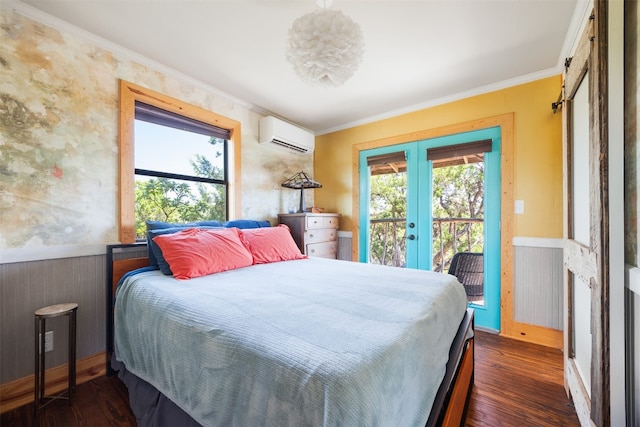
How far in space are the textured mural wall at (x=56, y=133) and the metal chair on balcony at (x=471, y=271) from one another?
317cm

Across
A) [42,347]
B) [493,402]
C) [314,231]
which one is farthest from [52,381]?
[493,402]

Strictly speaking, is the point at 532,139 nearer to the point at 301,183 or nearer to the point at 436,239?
the point at 436,239

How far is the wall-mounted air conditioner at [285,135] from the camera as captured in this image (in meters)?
3.17

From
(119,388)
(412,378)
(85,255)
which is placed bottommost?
(119,388)

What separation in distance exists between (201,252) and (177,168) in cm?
119

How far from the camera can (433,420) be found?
93 cm

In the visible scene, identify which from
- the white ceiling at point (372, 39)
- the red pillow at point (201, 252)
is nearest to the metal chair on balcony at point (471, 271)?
the white ceiling at point (372, 39)

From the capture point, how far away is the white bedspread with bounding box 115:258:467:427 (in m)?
0.69

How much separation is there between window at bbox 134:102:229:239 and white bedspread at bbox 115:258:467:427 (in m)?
0.98

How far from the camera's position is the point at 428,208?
3018 millimetres

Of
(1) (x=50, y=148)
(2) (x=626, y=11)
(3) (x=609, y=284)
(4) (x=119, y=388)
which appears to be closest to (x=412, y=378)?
(3) (x=609, y=284)

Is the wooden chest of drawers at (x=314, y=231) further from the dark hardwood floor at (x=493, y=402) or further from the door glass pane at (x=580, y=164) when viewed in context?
the door glass pane at (x=580, y=164)

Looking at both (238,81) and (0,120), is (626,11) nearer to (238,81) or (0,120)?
(238,81)

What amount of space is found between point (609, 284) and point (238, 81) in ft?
9.95
